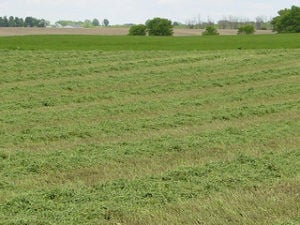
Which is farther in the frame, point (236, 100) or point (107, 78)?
point (107, 78)

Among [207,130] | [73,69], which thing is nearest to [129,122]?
[207,130]

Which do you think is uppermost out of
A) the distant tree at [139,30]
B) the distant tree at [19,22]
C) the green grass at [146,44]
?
the distant tree at [19,22]

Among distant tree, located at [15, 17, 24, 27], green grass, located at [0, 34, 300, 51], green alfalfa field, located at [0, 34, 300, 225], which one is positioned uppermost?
distant tree, located at [15, 17, 24, 27]

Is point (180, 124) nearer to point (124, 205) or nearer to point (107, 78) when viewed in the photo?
point (124, 205)

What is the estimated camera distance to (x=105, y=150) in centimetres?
920

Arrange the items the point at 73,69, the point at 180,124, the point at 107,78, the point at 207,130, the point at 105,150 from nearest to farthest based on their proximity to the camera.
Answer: the point at 105,150
the point at 207,130
the point at 180,124
the point at 107,78
the point at 73,69

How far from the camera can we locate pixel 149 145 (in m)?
9.48

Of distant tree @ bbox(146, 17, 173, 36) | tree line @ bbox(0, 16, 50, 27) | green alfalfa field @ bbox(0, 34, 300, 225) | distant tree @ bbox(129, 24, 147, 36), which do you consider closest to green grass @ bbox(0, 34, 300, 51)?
green alfalfa field @ bbox(0, 34, 300, 225)

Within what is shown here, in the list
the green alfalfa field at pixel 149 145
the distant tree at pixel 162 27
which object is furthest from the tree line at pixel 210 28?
the green alfalfa field at pixel 149 145

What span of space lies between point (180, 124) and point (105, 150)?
117 inches

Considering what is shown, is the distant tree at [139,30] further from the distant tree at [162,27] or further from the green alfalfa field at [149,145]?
the green alfalfa field at [149,145]

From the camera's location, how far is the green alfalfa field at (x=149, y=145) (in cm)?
610

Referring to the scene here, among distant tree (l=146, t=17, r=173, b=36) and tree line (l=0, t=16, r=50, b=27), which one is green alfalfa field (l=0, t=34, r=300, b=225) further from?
tree line (l=0, t=16, r=50, b=27)

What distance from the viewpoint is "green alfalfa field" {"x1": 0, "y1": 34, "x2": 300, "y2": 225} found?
6.10 meters
